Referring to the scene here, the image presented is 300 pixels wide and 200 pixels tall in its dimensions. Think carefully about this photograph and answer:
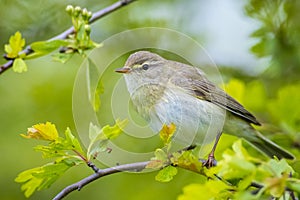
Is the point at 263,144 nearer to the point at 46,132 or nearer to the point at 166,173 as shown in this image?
the point at 166,173

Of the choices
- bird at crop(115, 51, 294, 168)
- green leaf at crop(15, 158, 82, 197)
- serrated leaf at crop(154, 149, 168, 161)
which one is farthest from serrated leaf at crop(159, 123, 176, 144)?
bird at crop(115, 51, 294, 168)

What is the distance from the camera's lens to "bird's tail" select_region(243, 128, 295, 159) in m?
3.05

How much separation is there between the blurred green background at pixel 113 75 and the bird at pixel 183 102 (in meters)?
0.35

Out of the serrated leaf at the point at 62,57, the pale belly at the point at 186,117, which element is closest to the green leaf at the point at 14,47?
the serrated leaf at the point at 62,57

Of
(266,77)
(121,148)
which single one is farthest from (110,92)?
(266,77)

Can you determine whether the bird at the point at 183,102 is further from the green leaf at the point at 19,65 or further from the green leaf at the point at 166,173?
the green leaf at the point at 166,173

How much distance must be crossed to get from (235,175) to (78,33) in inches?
42.2

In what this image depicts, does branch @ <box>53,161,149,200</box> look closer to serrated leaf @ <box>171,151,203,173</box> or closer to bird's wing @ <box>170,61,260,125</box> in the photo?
serrated leaf @ <box>171,151,203,173</box>

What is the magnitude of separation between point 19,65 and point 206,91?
37.8 inches

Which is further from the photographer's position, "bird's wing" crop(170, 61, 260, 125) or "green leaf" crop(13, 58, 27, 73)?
"bird's wing" crop(170, 61, 260, 125)

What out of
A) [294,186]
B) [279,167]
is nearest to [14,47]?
[279,167]

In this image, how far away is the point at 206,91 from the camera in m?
2.86

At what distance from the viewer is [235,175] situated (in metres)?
1.43

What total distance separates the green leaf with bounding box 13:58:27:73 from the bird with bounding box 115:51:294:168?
0.48m
